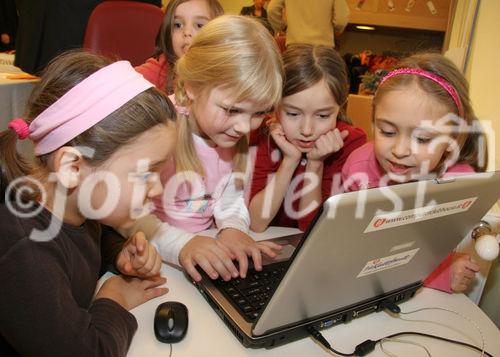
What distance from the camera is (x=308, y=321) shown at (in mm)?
670

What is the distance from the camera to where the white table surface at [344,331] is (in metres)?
0.64

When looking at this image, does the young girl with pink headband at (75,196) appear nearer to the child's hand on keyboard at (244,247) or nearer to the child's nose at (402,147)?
the child's hand on keyboard at (244,247)

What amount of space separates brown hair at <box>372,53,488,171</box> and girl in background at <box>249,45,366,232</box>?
16cm

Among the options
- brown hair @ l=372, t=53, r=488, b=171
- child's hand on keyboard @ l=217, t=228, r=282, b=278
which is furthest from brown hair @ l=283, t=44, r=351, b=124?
child's hand on keyboard @ l=217, t=228, r=282, b=278

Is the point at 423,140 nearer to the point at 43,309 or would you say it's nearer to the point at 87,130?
the point at 87,130

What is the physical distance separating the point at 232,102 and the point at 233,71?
71mm

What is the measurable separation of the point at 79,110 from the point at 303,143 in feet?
2.33

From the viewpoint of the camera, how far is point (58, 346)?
582 millimetres

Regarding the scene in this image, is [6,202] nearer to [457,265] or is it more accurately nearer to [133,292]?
[133,292]

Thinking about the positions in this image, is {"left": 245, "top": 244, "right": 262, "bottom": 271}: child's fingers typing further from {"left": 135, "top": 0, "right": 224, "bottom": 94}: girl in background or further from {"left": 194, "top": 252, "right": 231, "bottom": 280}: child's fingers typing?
{"left": 135, "top": 0, "right": 224, "bottom": 94}: girl in background

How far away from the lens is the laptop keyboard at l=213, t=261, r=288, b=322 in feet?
2.29

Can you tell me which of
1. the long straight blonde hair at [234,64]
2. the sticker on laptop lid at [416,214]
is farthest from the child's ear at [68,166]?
the sticker on laptop lid at [416,214]

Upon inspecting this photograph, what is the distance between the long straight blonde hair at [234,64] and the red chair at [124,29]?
0.69 metres

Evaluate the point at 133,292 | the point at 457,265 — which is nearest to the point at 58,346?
the point at 133,292
